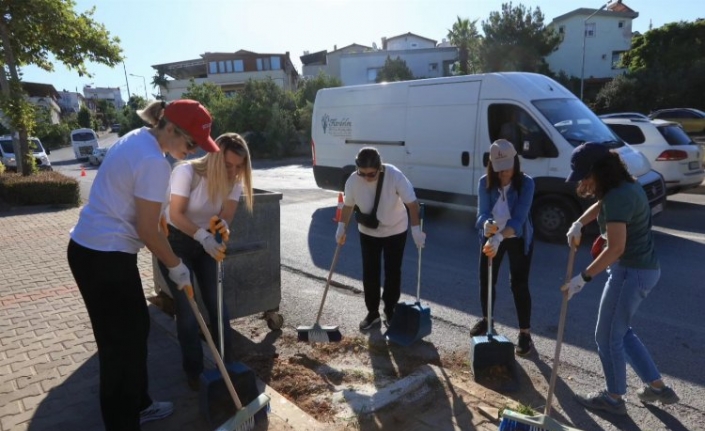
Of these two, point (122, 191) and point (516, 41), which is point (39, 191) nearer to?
point (122, 191)

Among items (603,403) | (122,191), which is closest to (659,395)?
(603,403)

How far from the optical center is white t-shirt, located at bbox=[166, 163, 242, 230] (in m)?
3.35

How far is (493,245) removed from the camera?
12.4ft

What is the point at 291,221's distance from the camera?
9.74 metres

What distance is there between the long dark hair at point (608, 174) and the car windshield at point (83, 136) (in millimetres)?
35435

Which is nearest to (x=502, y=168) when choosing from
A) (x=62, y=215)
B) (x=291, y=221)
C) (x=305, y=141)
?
(x=291, y=221)

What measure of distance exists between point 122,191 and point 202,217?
1.07 meters

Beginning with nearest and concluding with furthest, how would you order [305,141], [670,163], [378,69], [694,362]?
[694,362], [670,163], [305,141], [378,69]

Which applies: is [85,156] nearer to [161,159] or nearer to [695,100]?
[161,159]

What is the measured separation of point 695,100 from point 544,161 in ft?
102

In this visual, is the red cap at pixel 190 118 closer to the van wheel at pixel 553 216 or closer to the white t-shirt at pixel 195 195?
the white t-shirt at pixel 195 195

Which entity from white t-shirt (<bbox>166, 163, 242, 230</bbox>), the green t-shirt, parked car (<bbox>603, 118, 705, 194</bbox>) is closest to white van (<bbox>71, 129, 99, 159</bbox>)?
parked car (<bbox>603, 118, 705, 194</bbox>)

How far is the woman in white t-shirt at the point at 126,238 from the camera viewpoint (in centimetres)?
237

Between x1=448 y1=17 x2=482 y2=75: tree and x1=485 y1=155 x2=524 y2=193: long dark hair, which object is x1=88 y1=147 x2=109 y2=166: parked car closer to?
x1=448 y1=17 x2=482 y2=75: tree
